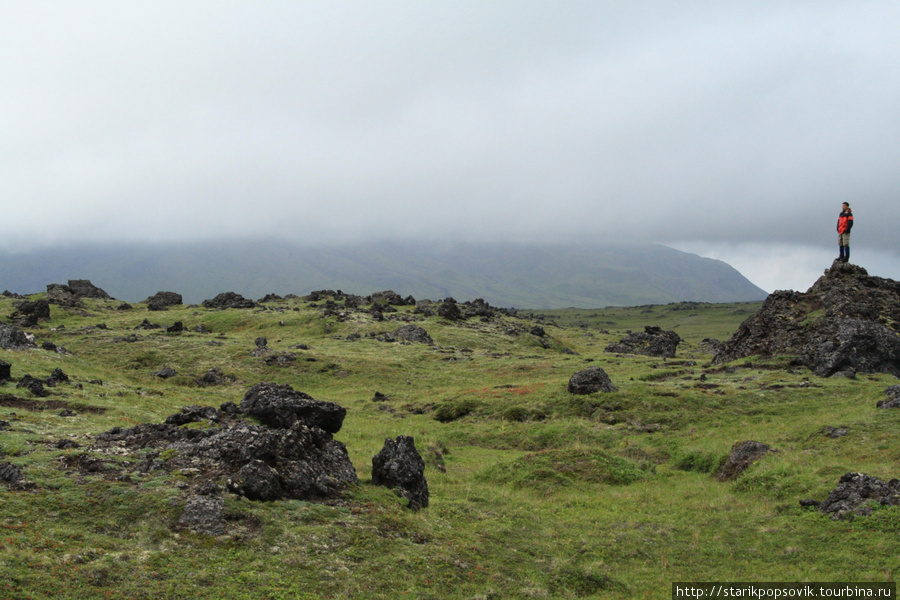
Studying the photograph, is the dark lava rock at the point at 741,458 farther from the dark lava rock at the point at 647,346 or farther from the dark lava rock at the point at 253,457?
the dark lava rock at the point at 647,346

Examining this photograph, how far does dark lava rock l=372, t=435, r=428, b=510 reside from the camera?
2050 centimetres

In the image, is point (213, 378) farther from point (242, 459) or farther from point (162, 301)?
point (162, 301)

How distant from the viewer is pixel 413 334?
91.9m

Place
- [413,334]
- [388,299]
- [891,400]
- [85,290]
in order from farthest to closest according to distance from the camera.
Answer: [85,290]
[388,299]
[413,334]
[891,400]

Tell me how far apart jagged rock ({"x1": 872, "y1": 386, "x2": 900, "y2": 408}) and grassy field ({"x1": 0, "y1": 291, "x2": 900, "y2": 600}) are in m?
0.95

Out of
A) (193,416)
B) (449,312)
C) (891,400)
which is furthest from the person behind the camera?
(449,312)

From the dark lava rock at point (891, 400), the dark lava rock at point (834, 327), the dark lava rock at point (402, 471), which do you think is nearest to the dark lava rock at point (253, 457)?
the dark lava rock at point (402, 471)

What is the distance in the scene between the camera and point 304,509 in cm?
1641

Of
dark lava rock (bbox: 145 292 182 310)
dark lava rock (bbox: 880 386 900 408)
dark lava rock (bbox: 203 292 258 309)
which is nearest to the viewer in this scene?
dark lava rock (bbox: 880 386 900 408)

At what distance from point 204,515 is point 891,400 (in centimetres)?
3868

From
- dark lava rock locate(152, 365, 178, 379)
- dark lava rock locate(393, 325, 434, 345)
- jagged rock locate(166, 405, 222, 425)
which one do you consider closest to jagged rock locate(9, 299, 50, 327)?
dark lava rock locate(152, 365, 178, 379)

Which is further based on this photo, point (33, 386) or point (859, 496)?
point (33, 386)

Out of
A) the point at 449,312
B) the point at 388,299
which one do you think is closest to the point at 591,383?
the point at 449,312

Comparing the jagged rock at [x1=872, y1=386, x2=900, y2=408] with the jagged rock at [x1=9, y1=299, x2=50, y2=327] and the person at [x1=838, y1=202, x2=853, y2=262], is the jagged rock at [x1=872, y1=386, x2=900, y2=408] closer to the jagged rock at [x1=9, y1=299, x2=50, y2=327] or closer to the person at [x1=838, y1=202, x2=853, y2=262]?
the person at [x1=838, y1=202, x2=853, y2=262]
